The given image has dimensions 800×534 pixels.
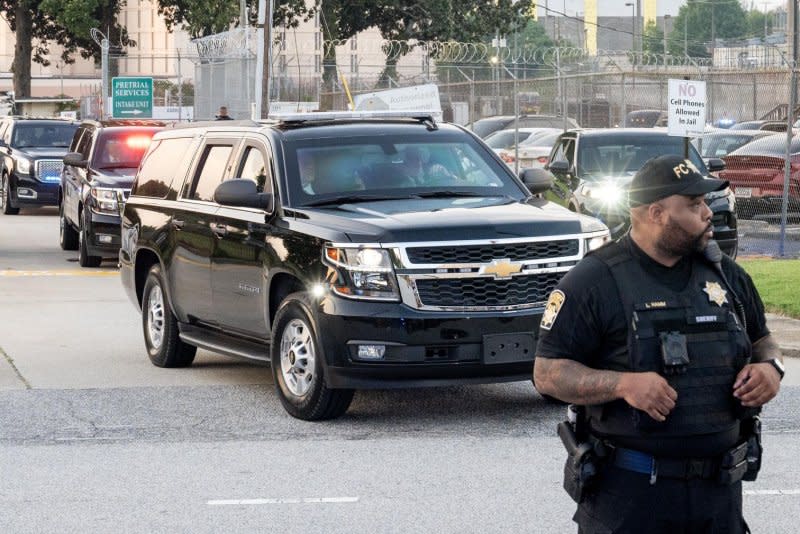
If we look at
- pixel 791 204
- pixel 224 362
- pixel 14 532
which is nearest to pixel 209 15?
pixel 791 204

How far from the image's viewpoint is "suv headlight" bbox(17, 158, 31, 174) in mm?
28750

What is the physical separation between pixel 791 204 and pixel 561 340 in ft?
72.8

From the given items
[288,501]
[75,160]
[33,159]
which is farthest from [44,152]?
[288,501]

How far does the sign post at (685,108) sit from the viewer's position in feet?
60.6

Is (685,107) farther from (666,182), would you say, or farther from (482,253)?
(666,182)

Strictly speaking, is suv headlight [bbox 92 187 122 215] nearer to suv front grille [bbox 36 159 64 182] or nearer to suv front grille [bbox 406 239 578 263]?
suv front grille [bbox 36 159 64 182]

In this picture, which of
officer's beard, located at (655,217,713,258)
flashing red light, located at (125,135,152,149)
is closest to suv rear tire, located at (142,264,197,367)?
officer's beard, located at (655,217,713,258)

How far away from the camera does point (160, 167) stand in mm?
11984

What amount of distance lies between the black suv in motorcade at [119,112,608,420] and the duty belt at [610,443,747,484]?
14.5 ft

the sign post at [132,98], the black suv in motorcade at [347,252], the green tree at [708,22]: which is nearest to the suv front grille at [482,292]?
the black suv in motorcade at [347,252]

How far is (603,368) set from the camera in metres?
4.55

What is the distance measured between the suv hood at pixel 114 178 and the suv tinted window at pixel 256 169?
30.0 feet

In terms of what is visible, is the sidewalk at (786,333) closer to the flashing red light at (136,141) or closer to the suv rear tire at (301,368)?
the suv rear tire at (301,368)

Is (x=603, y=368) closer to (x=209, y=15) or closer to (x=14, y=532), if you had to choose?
(x=14, y=532)
